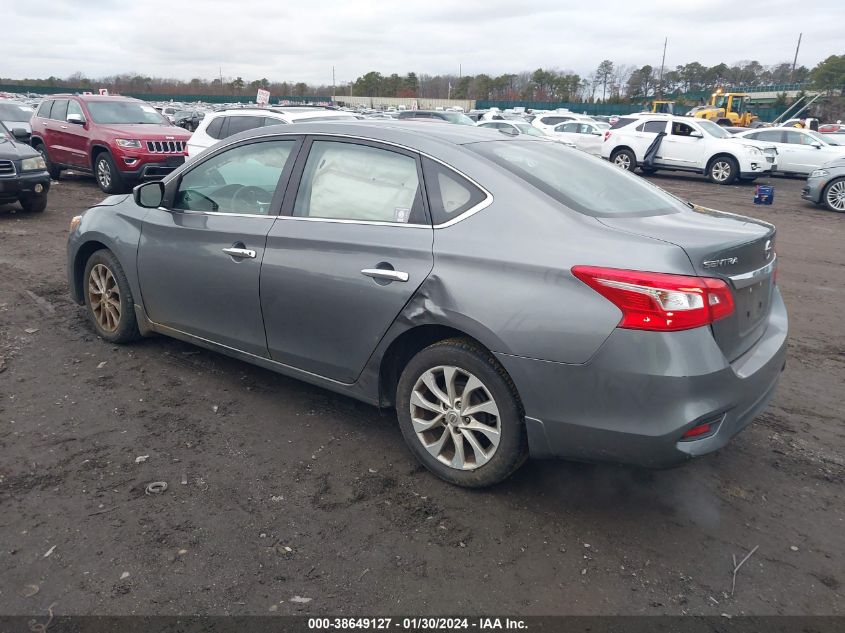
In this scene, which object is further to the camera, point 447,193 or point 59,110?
point 59,110

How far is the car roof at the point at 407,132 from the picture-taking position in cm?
353

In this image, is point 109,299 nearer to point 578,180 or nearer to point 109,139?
point 578,180

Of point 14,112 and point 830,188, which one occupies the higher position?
point 14,112

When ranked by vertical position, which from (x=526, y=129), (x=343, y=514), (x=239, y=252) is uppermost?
(x=239, y=252)

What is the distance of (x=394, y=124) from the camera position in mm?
3900

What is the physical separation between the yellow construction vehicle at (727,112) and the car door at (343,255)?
34220 mm

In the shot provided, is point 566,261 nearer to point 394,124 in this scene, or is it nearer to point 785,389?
point 394,124

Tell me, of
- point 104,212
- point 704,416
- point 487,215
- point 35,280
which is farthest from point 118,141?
point 704,416

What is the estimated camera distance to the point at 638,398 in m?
2.71

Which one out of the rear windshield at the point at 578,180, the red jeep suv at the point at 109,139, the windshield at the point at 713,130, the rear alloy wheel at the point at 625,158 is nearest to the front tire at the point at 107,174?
the red jeep suv at the point at 109,139

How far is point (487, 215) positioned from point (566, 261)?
495 mm

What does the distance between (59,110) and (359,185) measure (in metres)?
13.4

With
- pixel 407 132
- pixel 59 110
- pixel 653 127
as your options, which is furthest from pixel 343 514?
pixel 653 127

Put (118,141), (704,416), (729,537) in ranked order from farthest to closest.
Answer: (118,141) → (729,537) → (704,416)
